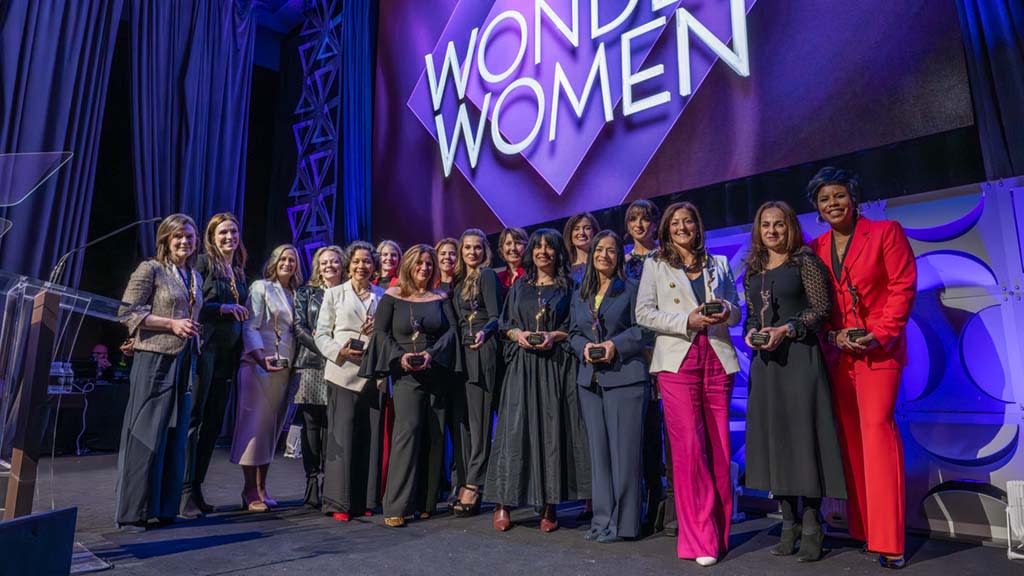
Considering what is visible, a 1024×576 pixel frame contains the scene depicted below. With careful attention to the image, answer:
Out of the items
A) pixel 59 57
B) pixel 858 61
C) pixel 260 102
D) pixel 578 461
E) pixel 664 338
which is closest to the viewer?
pixel 664 338

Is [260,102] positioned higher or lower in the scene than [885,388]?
higher

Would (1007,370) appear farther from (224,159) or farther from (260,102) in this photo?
(260,102)

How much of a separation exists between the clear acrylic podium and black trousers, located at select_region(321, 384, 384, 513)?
143 centimetres

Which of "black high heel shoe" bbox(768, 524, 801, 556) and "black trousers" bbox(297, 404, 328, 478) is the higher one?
"black trousers" bbox(297, 404, 328, 478)

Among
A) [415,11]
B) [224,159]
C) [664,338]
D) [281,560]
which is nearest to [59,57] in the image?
[224,159]

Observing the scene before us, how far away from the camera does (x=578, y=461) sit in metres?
3.17

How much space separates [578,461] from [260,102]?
797cm

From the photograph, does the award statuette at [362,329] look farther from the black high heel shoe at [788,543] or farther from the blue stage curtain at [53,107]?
the blue stage curtain at [53,107]

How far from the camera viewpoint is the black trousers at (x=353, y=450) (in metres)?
3.45

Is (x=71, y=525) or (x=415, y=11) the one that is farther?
(x=415, y=11)

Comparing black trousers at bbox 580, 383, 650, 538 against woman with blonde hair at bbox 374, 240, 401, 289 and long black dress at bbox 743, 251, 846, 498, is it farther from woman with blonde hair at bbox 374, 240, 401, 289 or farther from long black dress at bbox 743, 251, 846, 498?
woman with blonde hair at bbox 374, 240, 401, 289

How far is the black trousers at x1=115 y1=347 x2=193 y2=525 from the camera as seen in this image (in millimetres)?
3078

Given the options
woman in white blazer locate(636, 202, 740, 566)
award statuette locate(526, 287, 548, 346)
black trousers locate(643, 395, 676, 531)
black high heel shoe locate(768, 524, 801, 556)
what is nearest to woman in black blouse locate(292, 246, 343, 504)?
award statuette locate(526, 287, 548, 346)

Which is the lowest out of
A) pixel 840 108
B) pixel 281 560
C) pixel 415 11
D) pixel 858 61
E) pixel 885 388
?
pixel 281 560
